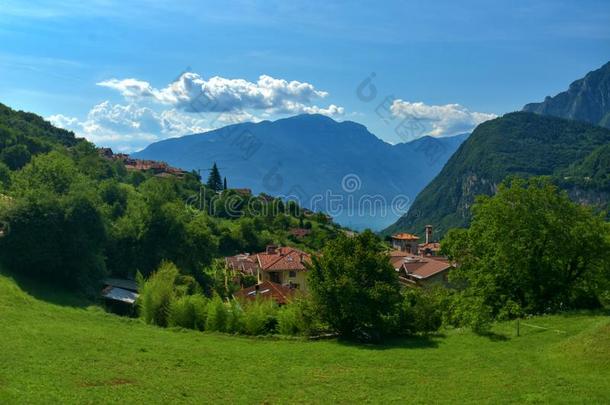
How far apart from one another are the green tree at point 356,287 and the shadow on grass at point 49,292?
55.8ft

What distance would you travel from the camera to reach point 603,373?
17.9 meters

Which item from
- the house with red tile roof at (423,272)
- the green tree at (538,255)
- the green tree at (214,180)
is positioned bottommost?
the house with red tile roof at (423,272)

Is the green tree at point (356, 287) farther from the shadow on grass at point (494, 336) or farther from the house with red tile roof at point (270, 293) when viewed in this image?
the house with red tile roof at point (270, 293)

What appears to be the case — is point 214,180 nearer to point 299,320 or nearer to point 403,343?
point 299,320

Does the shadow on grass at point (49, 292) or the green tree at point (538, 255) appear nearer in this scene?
the green tree at point (538, 255)

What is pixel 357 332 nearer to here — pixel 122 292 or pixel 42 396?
pixel 42 396

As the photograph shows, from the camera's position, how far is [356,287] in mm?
27391

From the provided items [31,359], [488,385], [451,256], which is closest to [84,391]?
[31,359]

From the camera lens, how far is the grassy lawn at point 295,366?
16688mm

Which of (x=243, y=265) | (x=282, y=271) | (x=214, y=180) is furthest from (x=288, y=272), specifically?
(x=214, y=180)

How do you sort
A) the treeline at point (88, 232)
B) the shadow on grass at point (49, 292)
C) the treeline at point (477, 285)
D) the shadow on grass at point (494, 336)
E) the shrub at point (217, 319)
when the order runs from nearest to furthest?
the shadow on grass at point (494, 336), the treeline at point (477, 285), the shrub at point (217, 319), the shadow on grass at point (49, 292), the treeline at point (88, 232)

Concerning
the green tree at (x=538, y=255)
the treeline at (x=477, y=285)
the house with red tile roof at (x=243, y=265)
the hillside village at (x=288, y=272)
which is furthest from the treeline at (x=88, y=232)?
the green tree at (x=538, y=255)

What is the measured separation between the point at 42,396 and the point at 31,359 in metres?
4.27

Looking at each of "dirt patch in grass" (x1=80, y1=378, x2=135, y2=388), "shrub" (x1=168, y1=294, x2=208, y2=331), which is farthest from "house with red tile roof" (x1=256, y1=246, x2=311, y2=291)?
"dirt patch in grass" (x1=80, y1=378, x2=135, y2=388)
